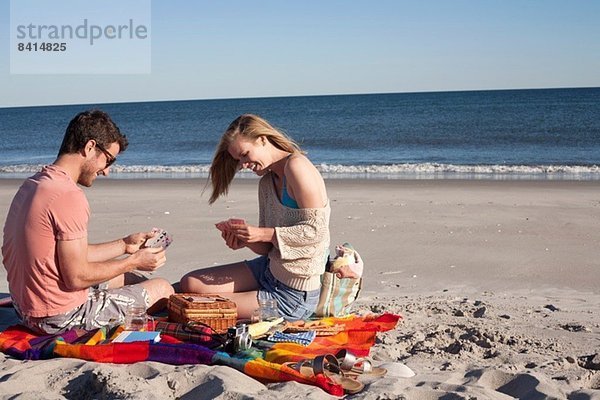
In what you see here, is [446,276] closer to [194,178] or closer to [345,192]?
[345,192]

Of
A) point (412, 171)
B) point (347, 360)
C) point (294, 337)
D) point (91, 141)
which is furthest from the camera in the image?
point (412, 171)

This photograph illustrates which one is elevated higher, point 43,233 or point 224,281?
point 43,233

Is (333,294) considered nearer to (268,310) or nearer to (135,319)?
(268,310)

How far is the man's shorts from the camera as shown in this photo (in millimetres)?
5322

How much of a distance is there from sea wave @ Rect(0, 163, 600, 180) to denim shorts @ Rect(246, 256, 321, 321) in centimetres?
1170

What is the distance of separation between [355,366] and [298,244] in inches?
48.5

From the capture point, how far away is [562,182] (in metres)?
15.6

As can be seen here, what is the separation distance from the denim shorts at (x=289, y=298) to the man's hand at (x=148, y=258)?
84 cm

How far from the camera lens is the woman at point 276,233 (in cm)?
571

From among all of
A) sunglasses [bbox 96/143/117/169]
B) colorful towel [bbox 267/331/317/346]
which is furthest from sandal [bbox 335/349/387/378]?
sunglasses [bbox 96/143/117/169]

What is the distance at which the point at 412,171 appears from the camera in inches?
811

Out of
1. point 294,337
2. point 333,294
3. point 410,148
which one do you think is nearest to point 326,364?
point 294,337

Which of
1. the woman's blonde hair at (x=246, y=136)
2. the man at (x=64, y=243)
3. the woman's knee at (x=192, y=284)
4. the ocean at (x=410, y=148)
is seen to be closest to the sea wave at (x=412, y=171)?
the ocean at (x=410, y=148)

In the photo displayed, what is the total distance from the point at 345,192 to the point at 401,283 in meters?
6.67
